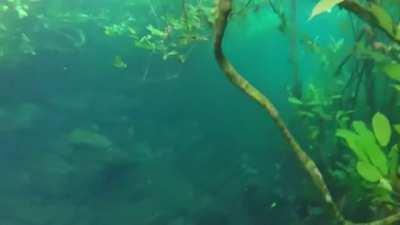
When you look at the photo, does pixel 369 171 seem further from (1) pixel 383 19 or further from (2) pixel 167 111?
(2) pixel 167 111

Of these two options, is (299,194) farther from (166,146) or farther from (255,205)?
(166,146)

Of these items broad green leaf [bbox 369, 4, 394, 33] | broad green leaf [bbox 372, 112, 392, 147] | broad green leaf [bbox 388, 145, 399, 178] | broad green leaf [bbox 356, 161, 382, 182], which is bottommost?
broad green leaf [bbox 388, 145, 399, 178]

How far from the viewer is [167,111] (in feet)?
15.6

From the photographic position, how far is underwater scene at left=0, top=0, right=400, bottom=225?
431 cm

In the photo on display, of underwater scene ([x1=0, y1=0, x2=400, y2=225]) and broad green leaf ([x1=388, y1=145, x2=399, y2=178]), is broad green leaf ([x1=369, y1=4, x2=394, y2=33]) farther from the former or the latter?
underwater scene ([x1=0, y1=0, x2=400, y2=225])

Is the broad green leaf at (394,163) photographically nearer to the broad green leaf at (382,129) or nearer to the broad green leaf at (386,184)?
the broad green leaf at (386,184)

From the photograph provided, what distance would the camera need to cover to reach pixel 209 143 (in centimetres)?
478

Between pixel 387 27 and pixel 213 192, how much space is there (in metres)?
2.91

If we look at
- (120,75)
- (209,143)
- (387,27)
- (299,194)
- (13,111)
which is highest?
(13,111)

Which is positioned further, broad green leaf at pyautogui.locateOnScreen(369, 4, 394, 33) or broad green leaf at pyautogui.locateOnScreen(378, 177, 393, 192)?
broad green leaf at pyautogui.locateOnScreen(378, 177, 393, 192)

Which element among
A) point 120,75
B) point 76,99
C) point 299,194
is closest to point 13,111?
point 76,99

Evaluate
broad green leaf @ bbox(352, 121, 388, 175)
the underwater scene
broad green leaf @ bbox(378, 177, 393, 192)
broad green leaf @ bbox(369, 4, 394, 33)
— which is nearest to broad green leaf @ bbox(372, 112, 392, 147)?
broad green leaf @ bbox(352, 121, 388, 175)

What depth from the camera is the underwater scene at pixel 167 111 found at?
14.1ft

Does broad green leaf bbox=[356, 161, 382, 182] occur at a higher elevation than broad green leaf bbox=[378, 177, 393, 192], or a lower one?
higher
